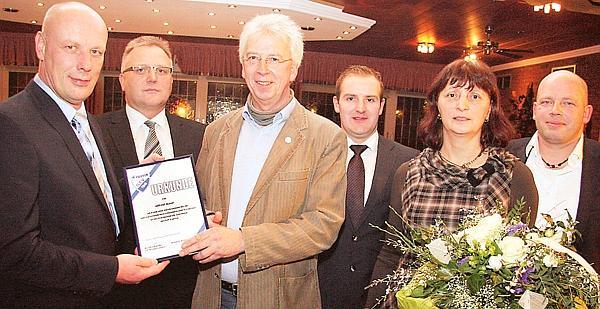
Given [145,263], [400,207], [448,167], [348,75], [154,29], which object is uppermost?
[154,29]

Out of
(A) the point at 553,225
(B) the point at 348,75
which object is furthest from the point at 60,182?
(B) the point at 348,75

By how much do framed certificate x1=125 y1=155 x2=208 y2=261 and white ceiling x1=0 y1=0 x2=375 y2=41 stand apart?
19.2 ft

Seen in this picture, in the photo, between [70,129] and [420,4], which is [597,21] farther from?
[70,129]

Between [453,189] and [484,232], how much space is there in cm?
72

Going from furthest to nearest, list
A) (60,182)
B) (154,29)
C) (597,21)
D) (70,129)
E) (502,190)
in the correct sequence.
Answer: (154,29), (597,21), (502,190), (70,129), (60,182)

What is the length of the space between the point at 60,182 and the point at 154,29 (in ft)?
27.9

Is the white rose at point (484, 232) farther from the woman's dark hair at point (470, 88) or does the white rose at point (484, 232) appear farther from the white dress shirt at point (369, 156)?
the white dress shirt at point (369, 156)

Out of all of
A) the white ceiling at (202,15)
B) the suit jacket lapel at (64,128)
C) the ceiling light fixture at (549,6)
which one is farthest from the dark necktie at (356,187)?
the white ceiling at (202,15)

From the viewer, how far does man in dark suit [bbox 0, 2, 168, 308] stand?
155cm

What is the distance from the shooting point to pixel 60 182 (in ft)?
5.40

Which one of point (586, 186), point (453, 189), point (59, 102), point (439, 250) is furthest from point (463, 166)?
point (59, 102)

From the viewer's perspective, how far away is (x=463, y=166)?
217 centimetres

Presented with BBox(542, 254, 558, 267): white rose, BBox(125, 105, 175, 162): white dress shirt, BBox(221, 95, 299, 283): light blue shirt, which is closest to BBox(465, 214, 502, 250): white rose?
BBox(542, 254, 558, 267): white rose

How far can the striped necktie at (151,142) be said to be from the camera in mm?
2742
